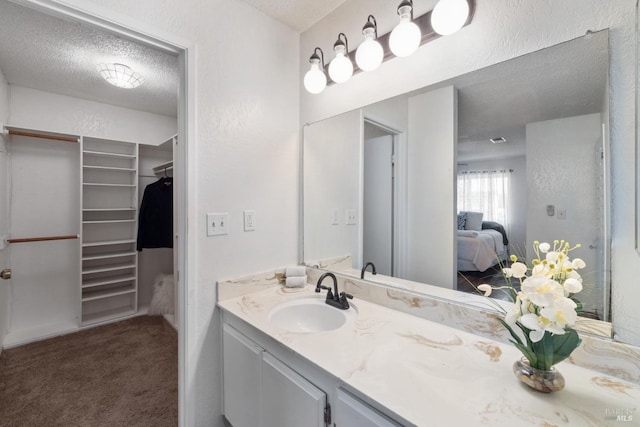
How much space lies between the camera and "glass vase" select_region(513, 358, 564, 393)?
0.68 metres

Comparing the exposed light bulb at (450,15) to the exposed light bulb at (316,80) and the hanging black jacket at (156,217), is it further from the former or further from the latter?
the hanging black jacket at (156,217)

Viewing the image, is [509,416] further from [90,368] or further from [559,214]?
[90,368]

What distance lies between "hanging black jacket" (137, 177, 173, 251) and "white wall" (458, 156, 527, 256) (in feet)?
10.1

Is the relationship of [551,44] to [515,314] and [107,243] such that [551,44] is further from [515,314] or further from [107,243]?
[107,243]

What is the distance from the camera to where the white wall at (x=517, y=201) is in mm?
981

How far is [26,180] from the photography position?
2529mm

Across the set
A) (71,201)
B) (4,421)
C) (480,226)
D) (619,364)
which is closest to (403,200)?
(480,226)

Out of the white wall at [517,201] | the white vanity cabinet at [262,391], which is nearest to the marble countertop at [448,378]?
the white vanity cabinet at [262,391]

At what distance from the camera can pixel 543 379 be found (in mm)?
686

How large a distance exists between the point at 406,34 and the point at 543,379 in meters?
1.28

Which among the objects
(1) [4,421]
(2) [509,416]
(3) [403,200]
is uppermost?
(3) [403,200]

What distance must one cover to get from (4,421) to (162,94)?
8.69 ft

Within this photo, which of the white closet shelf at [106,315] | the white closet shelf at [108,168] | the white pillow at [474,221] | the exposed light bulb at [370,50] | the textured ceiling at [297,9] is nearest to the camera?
the white pillow at [474,221]

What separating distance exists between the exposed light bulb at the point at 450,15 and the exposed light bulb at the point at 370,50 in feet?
0.89
